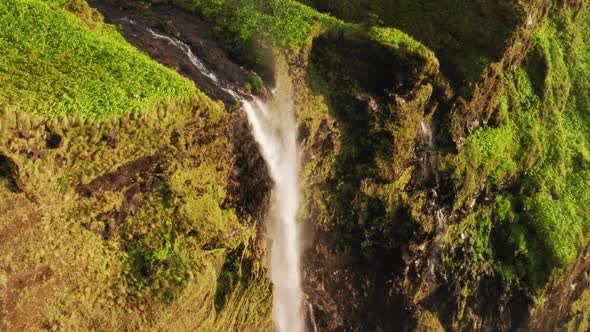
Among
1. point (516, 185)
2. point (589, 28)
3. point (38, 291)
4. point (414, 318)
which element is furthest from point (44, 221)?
point (589, 28)

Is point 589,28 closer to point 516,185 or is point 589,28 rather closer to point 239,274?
point 516,185

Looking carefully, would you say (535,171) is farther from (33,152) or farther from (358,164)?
(33,152)

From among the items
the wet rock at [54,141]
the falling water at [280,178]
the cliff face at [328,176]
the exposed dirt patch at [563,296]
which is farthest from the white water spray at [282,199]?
the exposed dirt patch at [563,296]

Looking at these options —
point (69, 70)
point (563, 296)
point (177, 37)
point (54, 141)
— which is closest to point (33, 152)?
point (54, 141)

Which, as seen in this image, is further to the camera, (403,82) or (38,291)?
(403,82)

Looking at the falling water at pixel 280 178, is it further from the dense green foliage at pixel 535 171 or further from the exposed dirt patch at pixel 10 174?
the dense green foliage at pixel 535 171

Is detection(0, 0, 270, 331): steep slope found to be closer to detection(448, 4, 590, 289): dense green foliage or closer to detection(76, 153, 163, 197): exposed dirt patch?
detection(76, 153, 163, 197): exposed dirt patch

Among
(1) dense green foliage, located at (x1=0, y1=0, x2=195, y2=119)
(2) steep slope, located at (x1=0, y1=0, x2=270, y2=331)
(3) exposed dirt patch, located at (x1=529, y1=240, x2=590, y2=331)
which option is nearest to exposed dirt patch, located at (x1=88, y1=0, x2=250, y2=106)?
(2) steep slope, located at (x1=0, y1=0, x2=270, y2=331)
